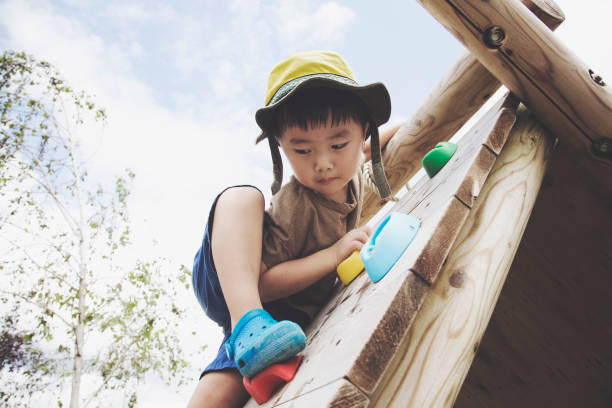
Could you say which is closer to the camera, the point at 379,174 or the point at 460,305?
the point at 460,305

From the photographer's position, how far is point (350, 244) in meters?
1.33

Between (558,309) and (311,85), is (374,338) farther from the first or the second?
(558,309)

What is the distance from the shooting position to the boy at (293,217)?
50.1 inches

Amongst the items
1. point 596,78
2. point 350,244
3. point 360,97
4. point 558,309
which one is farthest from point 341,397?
point 558,309

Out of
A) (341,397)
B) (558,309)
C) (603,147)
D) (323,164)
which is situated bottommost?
(558,309)

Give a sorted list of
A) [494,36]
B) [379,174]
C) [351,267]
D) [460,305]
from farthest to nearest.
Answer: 1. [379,174]
2. [351,267]
3. [494,36]
4. [460,305]

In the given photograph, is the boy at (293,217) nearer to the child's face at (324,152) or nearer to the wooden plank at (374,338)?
the child's face at (324,152)

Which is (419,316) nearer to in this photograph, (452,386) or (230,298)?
(452,386)

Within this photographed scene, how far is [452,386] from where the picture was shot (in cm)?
55

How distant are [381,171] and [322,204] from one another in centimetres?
44

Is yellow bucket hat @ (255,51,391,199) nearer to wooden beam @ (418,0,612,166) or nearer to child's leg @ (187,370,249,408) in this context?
wooden beam @ (418,0,612,166)

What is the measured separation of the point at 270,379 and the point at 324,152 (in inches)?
31.9

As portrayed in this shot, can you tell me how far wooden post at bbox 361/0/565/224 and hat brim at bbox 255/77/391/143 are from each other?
44 cm

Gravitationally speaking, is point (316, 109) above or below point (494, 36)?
above
